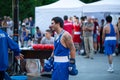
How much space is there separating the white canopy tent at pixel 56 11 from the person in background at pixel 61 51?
57.6 ft

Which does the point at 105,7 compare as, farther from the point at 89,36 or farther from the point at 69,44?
the point at 69,44

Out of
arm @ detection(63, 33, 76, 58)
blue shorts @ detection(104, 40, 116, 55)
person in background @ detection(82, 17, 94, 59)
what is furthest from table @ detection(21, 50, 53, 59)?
person in background @ detection(82, 17, 94, 59)

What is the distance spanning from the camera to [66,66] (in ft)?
29.1

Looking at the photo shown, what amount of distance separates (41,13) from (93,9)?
5.20 m

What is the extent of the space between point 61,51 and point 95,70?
726 centimetres

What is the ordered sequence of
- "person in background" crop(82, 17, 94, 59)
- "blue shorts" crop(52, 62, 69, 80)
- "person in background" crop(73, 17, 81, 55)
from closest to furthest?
1. "blue shorts" crop(52, 62, 69, 80)
2. "person in background" crop(82, 17, 94, 59)
3. "person in background" crop(73, 17, 81, 55)

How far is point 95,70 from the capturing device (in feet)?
52.1

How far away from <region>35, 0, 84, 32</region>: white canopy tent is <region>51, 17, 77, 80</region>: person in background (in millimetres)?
17567

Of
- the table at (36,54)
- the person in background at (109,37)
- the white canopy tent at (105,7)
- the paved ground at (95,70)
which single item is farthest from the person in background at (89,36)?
the table at (36,54)

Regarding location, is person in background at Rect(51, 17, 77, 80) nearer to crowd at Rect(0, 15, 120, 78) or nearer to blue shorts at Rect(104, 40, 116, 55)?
crowd at Rect(0, 15, 120, 78)

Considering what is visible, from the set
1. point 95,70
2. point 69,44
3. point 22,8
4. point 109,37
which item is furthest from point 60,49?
point 22,8

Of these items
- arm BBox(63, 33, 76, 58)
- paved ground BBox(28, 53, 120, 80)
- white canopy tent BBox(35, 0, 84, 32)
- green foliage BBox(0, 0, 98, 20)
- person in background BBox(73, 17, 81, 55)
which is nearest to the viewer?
arm BBox(63, 33, 76, 58)

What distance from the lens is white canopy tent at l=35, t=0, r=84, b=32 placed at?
26.5m

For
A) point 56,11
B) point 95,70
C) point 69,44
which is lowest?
point 95,70
